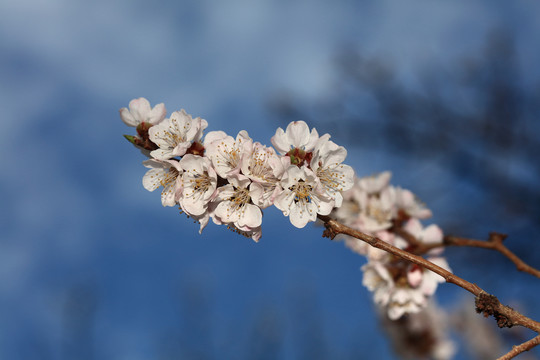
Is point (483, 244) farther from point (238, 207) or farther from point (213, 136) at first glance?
point (213, 136)

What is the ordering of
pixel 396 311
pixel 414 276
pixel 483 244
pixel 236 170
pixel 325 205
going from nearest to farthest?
pixel 236 170 < pixel 325 205 < pixel 483 244 < pixel 414 276 < pixel 396 311

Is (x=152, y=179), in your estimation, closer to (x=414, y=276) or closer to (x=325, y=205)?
(x=325, y=205)

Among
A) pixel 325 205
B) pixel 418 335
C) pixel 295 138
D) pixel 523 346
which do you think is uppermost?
pixel 418 335

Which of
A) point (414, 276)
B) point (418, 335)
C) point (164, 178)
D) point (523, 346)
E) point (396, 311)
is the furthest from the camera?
point (418, 335)

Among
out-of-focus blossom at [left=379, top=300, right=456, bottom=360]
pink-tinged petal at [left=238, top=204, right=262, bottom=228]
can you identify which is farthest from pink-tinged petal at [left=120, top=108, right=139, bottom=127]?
out-of-focus blossom at [left=379, top=300, right=456, bottom=360]

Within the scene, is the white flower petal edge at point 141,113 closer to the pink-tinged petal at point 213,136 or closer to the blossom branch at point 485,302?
the pink-tinged petal at point 213,136

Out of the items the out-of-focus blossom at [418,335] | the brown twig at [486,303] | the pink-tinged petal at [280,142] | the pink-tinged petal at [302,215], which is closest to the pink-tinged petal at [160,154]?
the pink-tinged petal at [280,142]

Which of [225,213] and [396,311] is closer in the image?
[225,213]

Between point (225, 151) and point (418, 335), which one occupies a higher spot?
point (418, 335)

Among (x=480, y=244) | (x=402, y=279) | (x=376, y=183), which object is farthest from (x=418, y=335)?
(x=480, y=244)
